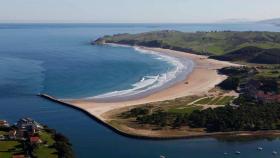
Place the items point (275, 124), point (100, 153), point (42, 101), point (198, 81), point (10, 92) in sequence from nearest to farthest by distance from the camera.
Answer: point (100, 153), point (275, 124), point (42, 101), point (10, 92), point (198, 81)

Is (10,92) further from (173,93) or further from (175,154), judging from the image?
(175,154)

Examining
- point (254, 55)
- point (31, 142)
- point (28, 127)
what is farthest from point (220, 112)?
point (254, 55)

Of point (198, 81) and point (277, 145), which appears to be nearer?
point (277, 145)

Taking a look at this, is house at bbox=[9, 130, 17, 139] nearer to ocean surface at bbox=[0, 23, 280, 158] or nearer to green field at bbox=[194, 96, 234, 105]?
ocean surface at bbox=[0, 23, 280, 158]

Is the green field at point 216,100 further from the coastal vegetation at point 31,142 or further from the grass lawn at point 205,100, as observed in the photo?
the coastal vegetation at point 31,142

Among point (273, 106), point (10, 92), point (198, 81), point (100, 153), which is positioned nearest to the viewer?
point (100, 153)

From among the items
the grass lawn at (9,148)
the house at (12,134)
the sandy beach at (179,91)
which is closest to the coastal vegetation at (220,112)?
the sandy beach at (179,91)

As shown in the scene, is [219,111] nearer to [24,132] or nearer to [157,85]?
[24,132]

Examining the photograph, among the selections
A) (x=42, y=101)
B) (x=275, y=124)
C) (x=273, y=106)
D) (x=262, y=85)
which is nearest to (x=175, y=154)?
(x=275, y=124)
